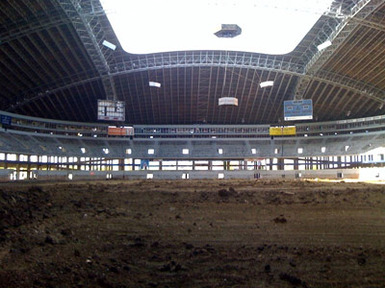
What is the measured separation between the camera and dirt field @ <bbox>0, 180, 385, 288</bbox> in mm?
9109

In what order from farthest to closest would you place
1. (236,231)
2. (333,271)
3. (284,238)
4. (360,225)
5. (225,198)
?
(225,198), (360,225), (236,231), (284,238), (333,271)

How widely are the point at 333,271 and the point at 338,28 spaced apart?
46.4 metres

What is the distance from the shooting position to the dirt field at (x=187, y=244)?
359 inches

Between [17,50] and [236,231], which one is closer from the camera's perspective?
[236,231]

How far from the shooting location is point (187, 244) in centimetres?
1184

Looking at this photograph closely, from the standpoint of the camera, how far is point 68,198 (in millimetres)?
19719

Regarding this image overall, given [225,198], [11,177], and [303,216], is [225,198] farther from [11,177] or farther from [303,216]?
[11,177]

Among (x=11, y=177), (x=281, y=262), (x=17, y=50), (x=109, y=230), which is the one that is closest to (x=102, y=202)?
(x=109, y=230)

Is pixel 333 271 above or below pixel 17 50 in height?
below

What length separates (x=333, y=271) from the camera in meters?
9.68

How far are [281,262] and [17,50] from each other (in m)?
50.1

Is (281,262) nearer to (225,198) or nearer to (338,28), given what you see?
(225,198)

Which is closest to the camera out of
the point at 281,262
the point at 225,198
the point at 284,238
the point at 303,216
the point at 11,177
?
the point at 281,262

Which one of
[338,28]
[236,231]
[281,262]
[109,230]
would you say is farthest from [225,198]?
[338,28]
